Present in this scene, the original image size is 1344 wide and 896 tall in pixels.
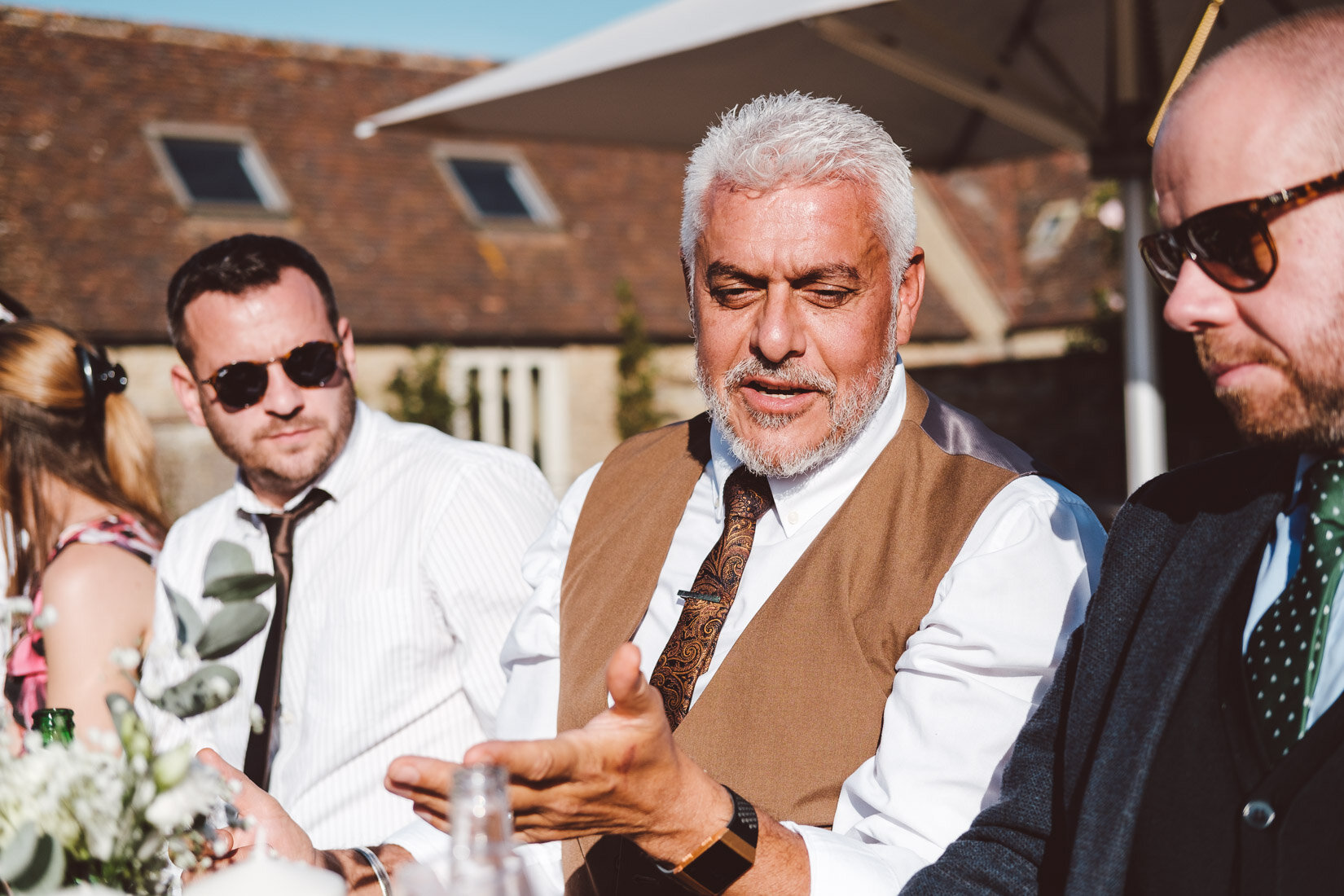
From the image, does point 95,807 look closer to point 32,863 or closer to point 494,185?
point 32,863

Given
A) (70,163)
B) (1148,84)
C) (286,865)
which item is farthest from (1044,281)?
(286,865)

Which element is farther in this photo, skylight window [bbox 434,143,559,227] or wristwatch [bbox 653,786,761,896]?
skylight window [bbox 434,143,559,227]

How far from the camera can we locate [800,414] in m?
2.32

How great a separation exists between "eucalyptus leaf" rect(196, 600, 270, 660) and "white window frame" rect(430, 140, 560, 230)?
1655 centimetres

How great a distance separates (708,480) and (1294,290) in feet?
4.43

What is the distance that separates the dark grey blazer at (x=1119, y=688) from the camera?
1638 millimetres

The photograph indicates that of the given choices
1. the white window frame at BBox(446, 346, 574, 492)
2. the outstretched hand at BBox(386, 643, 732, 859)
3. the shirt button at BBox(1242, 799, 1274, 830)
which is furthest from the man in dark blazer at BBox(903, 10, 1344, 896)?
the white window frame at BBox(446, 346, 574, 492)

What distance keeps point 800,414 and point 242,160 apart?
16.3 m

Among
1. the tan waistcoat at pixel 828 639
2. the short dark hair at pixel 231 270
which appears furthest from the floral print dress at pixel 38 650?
the tan waistcoat at pixel 828 639

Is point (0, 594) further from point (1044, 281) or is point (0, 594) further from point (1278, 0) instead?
point (1044, 281)

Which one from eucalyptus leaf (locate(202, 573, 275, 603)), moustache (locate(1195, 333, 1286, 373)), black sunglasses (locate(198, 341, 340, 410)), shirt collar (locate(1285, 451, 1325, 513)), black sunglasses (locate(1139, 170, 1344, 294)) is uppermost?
black sunglasses (locate(198, 341, 340, 410))

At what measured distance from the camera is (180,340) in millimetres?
3352

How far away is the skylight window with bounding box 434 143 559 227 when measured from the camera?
1781 cm

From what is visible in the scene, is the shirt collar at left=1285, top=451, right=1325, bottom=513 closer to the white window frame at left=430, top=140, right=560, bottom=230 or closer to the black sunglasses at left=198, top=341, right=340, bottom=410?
the black sunglasses at left=198, top=341, right=340, bottom=410
